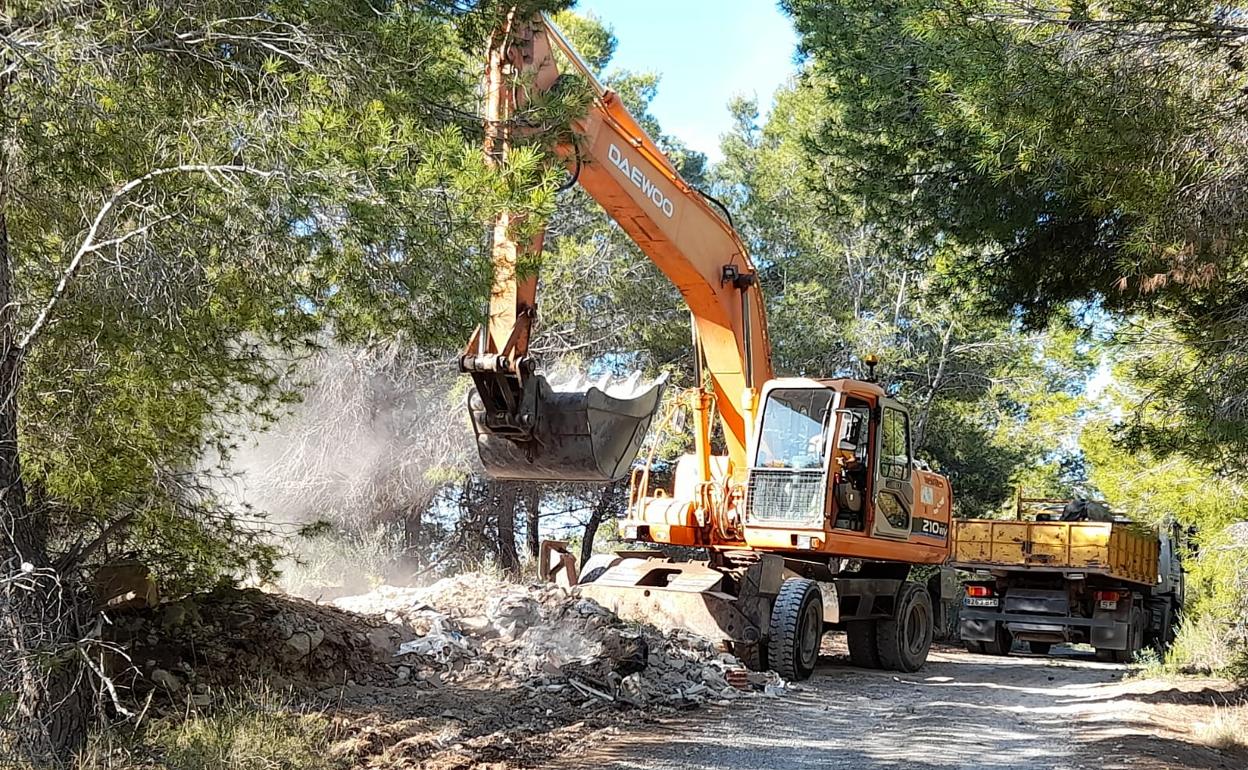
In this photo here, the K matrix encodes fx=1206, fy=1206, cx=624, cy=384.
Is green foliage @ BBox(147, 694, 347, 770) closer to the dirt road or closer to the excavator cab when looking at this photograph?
the dirt road

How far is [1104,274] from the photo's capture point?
9.32 metres

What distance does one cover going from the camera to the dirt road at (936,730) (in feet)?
25.2

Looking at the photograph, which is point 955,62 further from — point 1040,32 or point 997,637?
point 997,637

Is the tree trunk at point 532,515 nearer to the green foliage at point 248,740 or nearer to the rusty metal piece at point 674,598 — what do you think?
the rusty metal piece at point 674,598

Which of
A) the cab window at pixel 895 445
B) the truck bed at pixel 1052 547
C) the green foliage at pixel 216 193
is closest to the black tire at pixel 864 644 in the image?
the cab window at pixel 895 445

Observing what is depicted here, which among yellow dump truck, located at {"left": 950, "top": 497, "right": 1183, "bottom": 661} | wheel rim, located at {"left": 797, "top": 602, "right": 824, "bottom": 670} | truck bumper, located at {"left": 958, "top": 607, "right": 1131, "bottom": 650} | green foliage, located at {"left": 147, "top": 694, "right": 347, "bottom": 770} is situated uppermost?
yellow dump truck, located at {"left": 950, "top": 497, "right": 1183, "bottom": 661}

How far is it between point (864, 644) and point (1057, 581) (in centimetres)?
461

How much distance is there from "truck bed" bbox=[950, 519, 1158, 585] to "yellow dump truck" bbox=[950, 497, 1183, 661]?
0.01 m

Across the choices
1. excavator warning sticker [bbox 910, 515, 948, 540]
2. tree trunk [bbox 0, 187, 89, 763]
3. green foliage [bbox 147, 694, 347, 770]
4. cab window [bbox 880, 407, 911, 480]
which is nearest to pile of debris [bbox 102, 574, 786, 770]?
green foliage [bbox 147, 694, 347, 770]

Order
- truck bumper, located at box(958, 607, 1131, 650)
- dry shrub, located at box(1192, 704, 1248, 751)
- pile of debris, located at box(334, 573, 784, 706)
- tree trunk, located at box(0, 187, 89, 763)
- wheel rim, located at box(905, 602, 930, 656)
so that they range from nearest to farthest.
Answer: tree trunk, located at box(0, 187, 89, 763) → dry shrub, located at box(1192, 704, 1248, 751) → pile of debris, located at box(334, 573, 784, 706) → wheel rim, located at box(905, 602, 930, 656) → truck bumper, located at box(958, 607, 1131, 650)

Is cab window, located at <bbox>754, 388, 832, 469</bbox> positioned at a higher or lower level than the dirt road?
higher

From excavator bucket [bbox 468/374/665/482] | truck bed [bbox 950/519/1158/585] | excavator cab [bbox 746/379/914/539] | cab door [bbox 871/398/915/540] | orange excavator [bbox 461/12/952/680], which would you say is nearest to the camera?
excavator bucket [bbox 468/374/665/482]

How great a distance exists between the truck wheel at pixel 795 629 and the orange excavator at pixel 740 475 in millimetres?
16

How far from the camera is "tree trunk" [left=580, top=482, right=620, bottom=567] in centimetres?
2408
